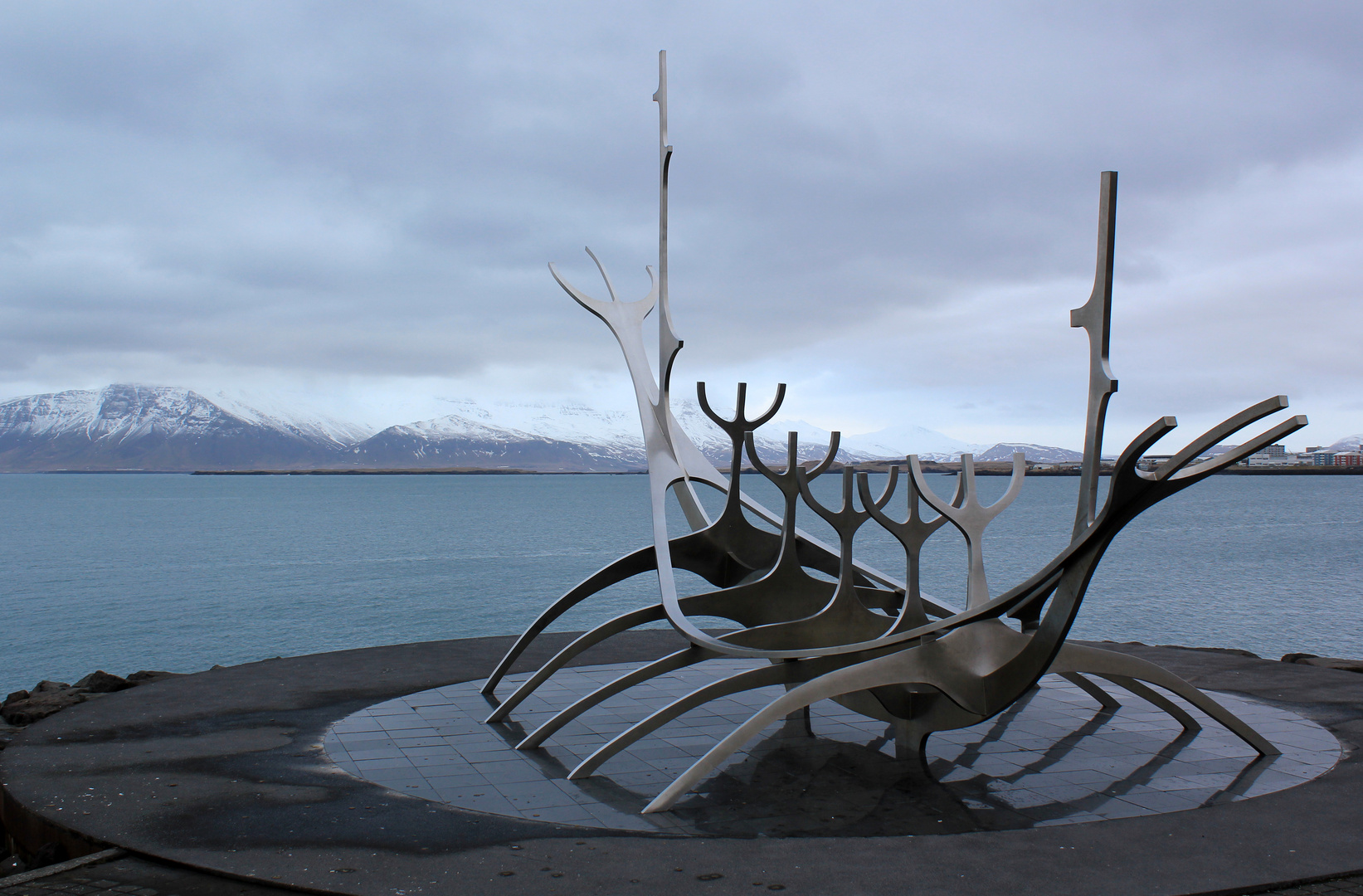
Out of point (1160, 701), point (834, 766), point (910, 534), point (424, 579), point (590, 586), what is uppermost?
point (910, 534)

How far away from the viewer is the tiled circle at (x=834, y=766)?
845 centimetres

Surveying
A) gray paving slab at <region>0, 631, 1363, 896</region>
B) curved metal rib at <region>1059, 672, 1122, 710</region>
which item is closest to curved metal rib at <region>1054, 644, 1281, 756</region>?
gray paving slab at <region>0, 631, 1363, 896</region>

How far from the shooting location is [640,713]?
12344 mm

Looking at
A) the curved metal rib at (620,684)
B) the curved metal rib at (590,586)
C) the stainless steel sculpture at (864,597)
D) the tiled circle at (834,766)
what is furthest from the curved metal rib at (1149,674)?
the curved metal rib at (590,586)

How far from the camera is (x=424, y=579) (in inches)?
1738

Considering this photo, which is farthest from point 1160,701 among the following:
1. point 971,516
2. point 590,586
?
point 590,586

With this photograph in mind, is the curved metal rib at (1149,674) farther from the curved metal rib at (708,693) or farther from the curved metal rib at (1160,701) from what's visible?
the curved metal rib at (708,693)

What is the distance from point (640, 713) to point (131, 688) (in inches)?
266

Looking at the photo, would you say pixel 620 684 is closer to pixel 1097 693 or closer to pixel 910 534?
pixel 910 534

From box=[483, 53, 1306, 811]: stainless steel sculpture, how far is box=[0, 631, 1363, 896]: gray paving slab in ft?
4.48

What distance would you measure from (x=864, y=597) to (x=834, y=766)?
241cm

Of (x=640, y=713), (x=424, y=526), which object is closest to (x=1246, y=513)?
(x=424, y=526)

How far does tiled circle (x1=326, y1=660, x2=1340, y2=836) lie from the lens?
8.45 metres

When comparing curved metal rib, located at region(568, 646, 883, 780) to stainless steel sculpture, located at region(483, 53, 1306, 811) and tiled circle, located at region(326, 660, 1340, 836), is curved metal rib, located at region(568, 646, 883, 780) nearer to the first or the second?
stainless steel sculpture, located at region(483, 53, 1306, 811)
